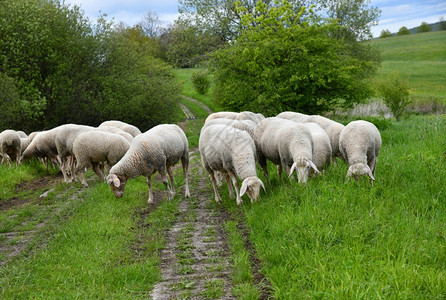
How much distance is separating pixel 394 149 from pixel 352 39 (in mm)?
32689

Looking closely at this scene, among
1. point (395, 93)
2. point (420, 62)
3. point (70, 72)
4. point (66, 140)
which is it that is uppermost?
point (70, 72)

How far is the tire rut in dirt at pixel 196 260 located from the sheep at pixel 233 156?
902mm

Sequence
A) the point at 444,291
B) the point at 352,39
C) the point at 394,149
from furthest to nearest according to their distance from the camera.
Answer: the point at 352,39 → the point at 394,149 → the point at 444,291

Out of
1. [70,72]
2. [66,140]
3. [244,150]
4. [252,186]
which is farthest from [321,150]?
[70,72]

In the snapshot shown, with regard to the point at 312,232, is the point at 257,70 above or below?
above

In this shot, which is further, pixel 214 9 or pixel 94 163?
pixel 214 9

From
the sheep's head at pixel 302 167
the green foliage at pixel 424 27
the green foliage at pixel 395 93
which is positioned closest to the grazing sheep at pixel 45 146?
the sheep's head at pixel 302 167

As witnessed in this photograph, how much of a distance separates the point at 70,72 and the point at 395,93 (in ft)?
69.8

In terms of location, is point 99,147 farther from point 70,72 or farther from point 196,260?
point 70,72

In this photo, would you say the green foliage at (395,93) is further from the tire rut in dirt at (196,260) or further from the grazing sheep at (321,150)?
the tire rut in dirt at (196,260)

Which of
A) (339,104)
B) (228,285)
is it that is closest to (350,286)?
(228,285)

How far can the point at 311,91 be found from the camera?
2092 centimetres

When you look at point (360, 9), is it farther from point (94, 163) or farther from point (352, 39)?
point (94, 163)

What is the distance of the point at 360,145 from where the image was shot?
9.35 meters
